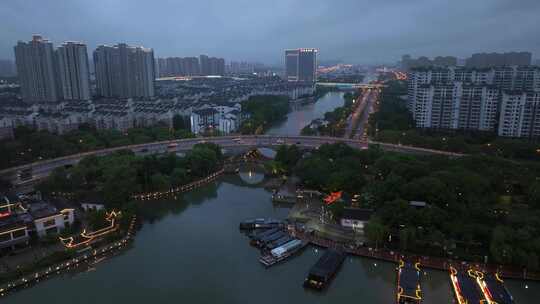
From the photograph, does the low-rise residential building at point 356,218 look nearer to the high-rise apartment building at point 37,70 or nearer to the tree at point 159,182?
the tree at point 159,182

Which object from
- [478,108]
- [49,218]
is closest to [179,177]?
[49,218]

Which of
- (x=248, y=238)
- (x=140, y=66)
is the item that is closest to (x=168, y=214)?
(x=248, y=238)

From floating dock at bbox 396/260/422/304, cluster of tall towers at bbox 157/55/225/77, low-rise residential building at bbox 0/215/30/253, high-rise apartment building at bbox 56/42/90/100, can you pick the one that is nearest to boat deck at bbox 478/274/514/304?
floating dock at bbox 396/260/422/304

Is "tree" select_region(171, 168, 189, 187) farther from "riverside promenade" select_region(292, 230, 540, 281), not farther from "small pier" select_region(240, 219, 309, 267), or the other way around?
"riverside promenade" select_region(292, 230, 540, 281)

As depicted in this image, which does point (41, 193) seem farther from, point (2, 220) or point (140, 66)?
point (140, 66)

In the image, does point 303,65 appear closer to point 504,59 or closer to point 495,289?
point 504,59
